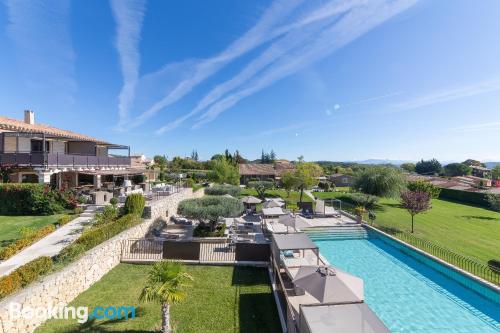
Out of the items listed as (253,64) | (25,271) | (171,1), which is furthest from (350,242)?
(171,1)

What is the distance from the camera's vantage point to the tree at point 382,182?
3108 centimetres

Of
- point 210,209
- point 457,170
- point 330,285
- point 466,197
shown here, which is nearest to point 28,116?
point 210,209

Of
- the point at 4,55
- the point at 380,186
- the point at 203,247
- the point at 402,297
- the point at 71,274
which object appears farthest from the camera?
the point at 380,186

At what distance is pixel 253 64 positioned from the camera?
28234 mm

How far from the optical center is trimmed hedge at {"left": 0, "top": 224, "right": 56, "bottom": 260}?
11033mm

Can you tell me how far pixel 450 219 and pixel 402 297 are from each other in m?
22.0

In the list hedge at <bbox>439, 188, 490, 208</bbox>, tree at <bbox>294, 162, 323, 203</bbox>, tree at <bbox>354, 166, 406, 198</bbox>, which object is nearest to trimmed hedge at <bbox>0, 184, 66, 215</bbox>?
tree at <bbox>294, 162, 323, 203</bbox>

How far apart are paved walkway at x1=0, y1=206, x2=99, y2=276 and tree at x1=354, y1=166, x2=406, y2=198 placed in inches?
1216

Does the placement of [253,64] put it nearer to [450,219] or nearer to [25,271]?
[25,271]

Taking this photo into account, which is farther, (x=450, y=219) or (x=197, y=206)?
(x=450, y=219)

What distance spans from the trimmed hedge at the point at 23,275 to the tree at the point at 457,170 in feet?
506

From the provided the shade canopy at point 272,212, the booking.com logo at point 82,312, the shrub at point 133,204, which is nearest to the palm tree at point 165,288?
the booking.com logo at point 82,312

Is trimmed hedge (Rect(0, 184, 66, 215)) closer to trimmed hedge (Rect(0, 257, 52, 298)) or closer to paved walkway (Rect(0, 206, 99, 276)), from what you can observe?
paved walkway (Rect(0, 206, 99, 276))

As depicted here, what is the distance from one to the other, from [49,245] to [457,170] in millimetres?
160379
